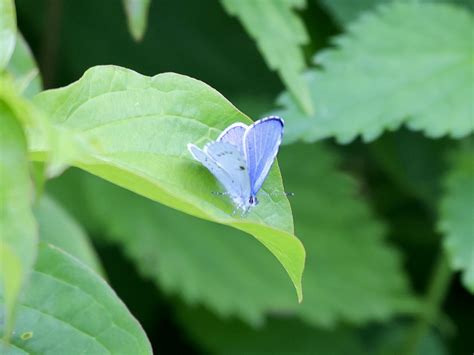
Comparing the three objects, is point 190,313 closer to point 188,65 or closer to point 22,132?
point 188,65

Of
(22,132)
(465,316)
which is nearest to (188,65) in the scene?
(465,316)

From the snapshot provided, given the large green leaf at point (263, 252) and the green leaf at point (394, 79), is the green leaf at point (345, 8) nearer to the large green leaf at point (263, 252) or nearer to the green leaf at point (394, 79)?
the green leaf at point (394, 79)

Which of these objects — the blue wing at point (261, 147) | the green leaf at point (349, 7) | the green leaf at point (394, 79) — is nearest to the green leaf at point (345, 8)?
the green leaf at point (349, 7)

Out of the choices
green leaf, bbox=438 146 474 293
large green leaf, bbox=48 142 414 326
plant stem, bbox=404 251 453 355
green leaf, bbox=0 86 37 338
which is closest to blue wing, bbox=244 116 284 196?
green leaf, bbox=0 86 37 338

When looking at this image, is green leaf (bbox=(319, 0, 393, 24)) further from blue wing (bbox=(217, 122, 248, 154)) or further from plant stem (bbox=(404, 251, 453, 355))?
blue wing (bbox=(217, 122, 248, 154))

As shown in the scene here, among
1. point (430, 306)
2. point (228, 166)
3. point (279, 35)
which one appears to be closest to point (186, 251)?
point (430, 306)

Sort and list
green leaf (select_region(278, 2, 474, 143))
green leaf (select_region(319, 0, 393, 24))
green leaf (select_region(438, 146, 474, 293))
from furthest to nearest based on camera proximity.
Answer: green leaf (select_region(319, 0, 393, 24)), green leaf (select_region(438, 146, 474, 293)), green leaf (select_region(278, 2, 474, 143))
